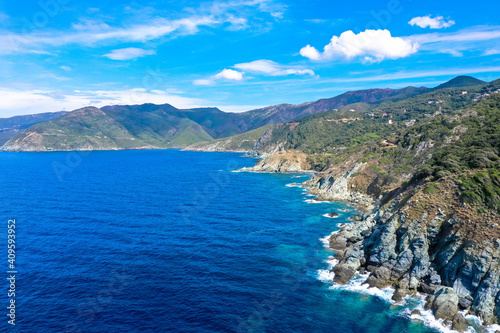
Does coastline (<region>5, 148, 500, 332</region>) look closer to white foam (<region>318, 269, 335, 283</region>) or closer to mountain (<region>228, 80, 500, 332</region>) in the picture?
white foam (<region>318, 269, 335, 283</region>)

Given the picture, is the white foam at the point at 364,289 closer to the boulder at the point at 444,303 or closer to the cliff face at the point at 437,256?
the cliff face at the point at 437,256

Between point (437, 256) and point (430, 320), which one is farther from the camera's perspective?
point (437, 256)

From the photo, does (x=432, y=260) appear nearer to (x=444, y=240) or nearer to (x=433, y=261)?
(x=433, y=261)

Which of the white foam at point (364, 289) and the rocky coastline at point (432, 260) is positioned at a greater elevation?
the rocky coastline at point (432, 260)

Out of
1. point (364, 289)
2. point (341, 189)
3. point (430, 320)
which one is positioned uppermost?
point (341, 189)

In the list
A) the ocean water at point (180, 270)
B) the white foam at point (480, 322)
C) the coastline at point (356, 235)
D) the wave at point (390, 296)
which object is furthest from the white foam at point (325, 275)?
the white foam at point (480, 322)

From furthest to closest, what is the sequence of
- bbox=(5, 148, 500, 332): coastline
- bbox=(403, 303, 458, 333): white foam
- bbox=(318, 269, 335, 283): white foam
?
1. bbox=(318, 269, 335, 283): white foam
2. bbox=(5, 148, 500, 332): coastline
3. bbox=(403, 303, 458, 333): white foam

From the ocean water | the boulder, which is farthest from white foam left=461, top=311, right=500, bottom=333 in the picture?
the ocean water

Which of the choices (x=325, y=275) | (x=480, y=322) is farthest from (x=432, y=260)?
(x=325, y=275)
